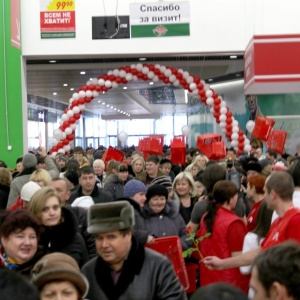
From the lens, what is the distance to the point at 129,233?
3021 mm

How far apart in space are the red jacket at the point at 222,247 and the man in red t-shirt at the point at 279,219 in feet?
1.30

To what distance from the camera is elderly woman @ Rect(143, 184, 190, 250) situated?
5176mm

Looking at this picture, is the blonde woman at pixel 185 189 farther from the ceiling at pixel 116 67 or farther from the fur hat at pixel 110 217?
the ceiling at pixel 116 67

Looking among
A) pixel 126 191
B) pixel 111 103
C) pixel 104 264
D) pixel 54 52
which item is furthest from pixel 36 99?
pixel 104 264

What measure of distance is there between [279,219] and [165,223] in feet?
4.94

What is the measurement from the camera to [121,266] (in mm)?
3006

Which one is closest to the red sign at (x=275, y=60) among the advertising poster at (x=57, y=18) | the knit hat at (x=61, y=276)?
the advertising poster at (x=57, y=18)

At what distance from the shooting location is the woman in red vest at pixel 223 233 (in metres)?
4.65

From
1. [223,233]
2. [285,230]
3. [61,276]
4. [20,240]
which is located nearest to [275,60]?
[223,233]

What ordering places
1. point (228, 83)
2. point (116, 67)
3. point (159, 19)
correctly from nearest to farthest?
point (159, 19), point (116, 67), point (228, 83)

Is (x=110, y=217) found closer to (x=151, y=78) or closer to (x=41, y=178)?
(x=41, y=178)

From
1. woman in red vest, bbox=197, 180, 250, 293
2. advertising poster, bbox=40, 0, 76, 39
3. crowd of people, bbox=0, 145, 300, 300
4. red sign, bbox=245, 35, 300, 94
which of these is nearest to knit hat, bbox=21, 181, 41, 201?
crowd of people, bbox=0, 145, 300, 300

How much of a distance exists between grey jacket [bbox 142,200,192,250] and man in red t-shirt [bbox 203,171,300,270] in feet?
2.81

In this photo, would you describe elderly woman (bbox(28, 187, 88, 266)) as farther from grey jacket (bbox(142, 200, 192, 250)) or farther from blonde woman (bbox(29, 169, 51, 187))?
blonde woman (bbox(29, 169, 51, 187))
